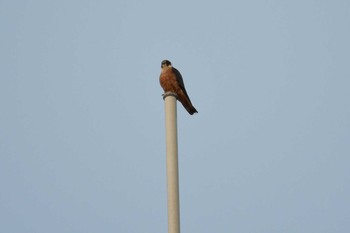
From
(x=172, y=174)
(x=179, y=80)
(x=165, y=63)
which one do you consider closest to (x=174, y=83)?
(x=179, y=80)

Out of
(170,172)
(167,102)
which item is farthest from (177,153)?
(167,102)

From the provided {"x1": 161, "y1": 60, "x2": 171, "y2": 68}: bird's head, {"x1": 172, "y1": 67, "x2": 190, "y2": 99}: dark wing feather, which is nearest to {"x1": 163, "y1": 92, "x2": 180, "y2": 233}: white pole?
{"x1": 172, "y1": 67, "x2": 190, "y2": 99}: dark wing feather

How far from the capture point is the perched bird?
10891mm

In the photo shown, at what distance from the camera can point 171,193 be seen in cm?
576

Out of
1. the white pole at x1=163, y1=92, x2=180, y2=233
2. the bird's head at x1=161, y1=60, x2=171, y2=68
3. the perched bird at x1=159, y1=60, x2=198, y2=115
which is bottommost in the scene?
the white pole at x1=163, y1=92, x2=180, y2=233

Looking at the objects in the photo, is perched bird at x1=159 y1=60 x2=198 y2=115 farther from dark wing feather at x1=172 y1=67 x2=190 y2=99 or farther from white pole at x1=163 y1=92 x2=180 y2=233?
white pole at x1=163 y1=92 x2=180 y2=233

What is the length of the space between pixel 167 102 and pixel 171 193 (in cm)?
103

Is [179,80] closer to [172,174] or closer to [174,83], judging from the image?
[174,83]

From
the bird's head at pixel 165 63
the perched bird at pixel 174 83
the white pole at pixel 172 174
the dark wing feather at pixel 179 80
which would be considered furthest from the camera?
the bird's head at pixel 165 63

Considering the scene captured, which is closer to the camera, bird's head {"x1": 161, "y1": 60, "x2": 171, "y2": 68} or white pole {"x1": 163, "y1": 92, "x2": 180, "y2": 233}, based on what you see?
white pole {"x1": 163, "y1": 92, "x2": 180, "y2": 233}

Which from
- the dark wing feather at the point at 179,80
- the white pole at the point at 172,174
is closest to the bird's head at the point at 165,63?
the dark wing feather at the point at 179,80

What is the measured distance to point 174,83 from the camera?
10883mm

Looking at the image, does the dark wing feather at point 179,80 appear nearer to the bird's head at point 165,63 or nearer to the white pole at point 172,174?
the bird's head at point 165,63

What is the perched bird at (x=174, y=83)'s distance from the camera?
35.7 ft
